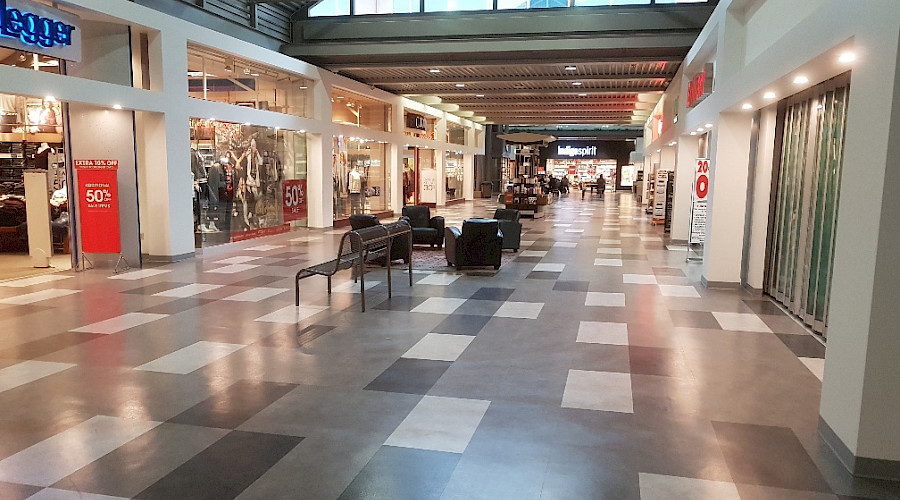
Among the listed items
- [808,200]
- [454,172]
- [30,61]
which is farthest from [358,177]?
[808,200]

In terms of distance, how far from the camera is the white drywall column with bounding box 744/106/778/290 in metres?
8.42

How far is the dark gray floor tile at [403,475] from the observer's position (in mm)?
3191

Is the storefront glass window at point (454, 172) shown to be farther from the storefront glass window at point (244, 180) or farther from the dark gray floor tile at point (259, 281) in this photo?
the dark gray floor tile at point (259, 281)

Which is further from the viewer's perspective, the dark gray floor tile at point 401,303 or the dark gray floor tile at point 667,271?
the dark gray floor tile at point 667,271

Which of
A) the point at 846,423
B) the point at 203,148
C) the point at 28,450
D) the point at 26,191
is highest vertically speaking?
the point at 203,148

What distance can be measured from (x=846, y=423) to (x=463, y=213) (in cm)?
2055

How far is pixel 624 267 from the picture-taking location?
10.9 m

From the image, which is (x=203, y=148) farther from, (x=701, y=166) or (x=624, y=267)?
(x=701, y=166)

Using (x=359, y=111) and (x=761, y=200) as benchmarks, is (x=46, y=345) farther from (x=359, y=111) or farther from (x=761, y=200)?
(x=359, y=111)

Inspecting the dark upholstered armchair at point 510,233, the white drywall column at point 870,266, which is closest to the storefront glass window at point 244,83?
the dark upholstered armchair at point 510,233

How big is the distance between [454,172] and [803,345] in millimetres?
25337

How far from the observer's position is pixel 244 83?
1355cm

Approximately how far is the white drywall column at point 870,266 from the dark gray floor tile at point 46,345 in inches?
241

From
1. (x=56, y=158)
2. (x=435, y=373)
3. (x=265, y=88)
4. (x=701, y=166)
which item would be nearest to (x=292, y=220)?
(x=265, y=88)
